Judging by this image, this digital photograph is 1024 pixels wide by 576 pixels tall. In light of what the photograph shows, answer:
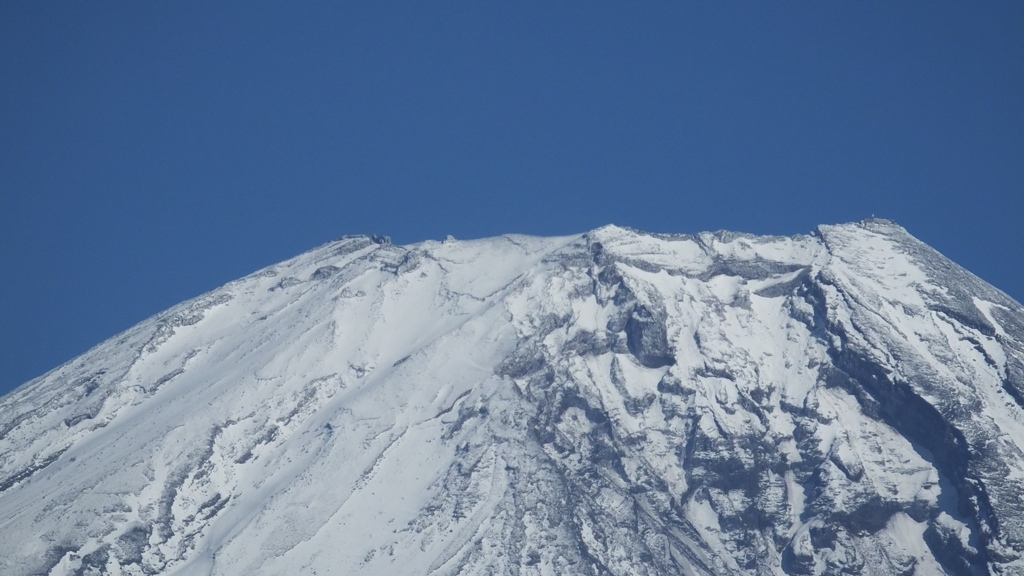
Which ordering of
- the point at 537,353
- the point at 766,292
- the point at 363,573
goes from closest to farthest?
the point at 363,573 < the point at 537,353 < the point at 766,292

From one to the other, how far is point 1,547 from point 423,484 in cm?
3629

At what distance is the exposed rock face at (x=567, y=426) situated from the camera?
5871 inches

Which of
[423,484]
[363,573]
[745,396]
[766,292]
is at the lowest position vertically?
[363,573]

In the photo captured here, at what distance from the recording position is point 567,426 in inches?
6314

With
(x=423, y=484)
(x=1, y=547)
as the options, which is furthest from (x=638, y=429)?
(x=1, y=547)

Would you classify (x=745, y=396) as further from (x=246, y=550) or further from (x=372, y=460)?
(x=246, y=550)

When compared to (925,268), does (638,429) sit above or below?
below

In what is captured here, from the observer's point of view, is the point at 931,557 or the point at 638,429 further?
the point at 638,429

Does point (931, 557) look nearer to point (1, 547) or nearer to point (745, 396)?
point (745, 396)

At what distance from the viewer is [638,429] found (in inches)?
6299

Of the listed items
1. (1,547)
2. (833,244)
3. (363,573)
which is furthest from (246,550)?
(833,244)

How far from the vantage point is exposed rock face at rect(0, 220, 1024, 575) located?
149 metres

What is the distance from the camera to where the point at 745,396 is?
16225 centimetres

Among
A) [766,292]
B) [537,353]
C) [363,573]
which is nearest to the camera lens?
[363,573]
